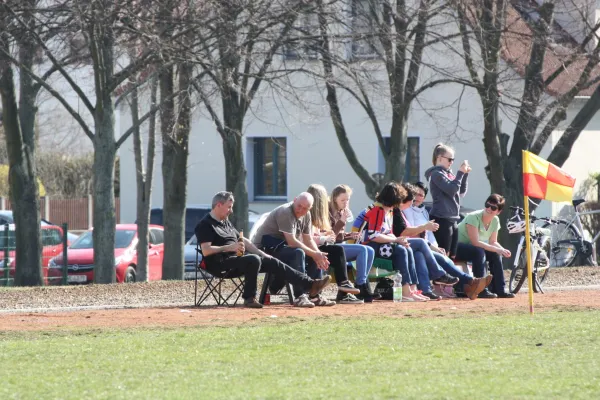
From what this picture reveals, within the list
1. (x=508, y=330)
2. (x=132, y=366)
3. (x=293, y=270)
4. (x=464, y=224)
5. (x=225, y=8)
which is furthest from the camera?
(x=225, y=8)

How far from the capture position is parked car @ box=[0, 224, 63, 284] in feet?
70.8

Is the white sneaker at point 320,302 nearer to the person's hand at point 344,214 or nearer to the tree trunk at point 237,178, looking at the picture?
the person's hand at point 344,214

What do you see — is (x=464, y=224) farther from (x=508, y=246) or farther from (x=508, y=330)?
(x=508, y=246)

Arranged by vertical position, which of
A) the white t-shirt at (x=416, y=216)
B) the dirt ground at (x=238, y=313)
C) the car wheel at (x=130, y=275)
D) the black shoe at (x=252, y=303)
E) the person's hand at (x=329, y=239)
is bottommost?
the car wheel at (x=130, y=275)

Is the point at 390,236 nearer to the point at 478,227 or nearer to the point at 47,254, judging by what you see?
the point at 478,227

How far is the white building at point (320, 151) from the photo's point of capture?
31.7 metres

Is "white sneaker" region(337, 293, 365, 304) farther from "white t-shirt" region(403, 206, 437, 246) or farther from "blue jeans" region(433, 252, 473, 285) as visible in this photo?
"white t-shirt" region(403, 206, 437, 246)

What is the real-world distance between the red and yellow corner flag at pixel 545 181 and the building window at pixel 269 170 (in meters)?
22.1

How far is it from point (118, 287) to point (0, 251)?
461 cm

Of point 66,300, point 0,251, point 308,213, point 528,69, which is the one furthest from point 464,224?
point 0,251

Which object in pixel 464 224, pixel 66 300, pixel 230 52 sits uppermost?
pixel 230 52

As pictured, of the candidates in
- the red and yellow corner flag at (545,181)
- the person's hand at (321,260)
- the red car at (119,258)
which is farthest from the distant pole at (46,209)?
the red and yellow corner flag at (545,181)

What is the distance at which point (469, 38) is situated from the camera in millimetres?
20859

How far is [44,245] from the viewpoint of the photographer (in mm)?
21938
